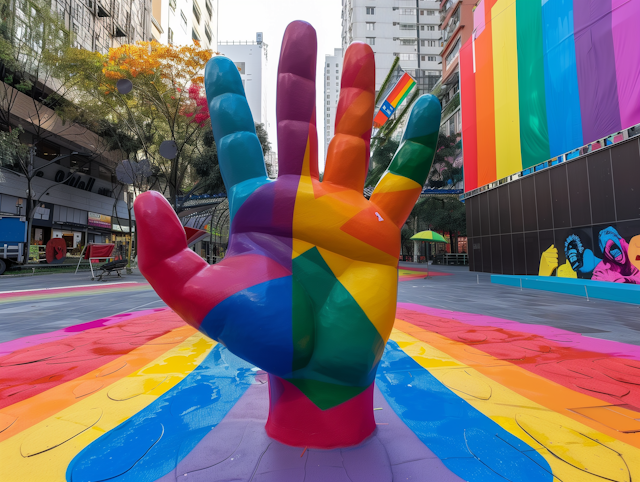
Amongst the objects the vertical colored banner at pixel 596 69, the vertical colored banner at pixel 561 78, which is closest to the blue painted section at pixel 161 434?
the vertical colored banner at pixel 596 69

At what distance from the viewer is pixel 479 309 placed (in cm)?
592

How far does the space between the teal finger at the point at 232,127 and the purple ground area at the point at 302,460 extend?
4.08 feet

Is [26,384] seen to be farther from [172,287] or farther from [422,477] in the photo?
[422,477]

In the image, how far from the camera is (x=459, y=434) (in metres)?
1.77

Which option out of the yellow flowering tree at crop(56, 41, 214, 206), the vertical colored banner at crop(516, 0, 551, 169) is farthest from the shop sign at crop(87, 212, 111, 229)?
the vertical colored banner at crop(516, 0, 551, 169)

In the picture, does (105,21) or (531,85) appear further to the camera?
(105,21)

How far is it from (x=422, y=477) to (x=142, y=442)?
130 cm

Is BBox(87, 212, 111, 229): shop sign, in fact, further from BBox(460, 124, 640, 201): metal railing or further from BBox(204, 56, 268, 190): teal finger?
BBox(204, 56, 268, 190): teal finger

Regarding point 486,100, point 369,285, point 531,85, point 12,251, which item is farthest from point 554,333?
point 12,251

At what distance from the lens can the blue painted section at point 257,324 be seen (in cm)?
144

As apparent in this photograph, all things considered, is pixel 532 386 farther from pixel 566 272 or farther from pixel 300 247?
pixel 566 272

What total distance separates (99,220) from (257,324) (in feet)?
102

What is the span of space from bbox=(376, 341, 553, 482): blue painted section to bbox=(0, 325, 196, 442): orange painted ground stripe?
1.98 meters

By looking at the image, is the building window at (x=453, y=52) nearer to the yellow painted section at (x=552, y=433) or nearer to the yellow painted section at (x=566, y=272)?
the yellow painted section at (x=566, y=272)
